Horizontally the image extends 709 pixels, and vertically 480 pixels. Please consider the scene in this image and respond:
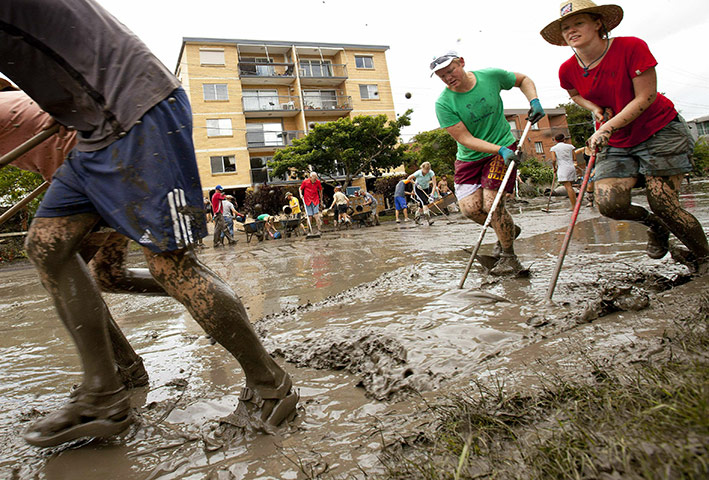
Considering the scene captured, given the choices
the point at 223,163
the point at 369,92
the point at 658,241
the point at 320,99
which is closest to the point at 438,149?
the point at 369,92

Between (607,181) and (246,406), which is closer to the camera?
(246,406)

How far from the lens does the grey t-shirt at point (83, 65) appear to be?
1.43 metres

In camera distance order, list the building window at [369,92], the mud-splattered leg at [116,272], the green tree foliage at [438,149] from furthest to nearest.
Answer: the building window at [369,92], the green tree foliage at [438,149], the mud-splattered leg at [116,272]

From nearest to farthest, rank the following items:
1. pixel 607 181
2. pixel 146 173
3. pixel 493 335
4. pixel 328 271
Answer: pixel 146 173, pixel 493 335, pixel 607 181, pixel 328 271

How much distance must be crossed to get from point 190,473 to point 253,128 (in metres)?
35.1

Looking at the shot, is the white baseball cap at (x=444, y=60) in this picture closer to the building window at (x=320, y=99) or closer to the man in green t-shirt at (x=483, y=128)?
the man in green t-shirt at (x=483, y=128)

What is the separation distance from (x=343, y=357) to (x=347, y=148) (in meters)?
27.1

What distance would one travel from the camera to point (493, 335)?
199 cm

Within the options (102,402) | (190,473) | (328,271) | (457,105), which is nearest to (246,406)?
(190,473)

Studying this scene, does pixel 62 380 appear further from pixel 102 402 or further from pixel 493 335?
pixel 493 335

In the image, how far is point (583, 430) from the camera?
909 millimetres

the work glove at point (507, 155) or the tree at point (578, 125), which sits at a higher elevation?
the tree at point (578, 125)

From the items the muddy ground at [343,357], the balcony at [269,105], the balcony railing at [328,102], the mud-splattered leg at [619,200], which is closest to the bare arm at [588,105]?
the mud-splattered leg at [619,200]

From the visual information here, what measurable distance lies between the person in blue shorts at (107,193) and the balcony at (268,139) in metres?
32.8
